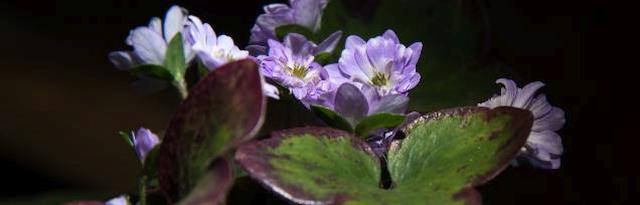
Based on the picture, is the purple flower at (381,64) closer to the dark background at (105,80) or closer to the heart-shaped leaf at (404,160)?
the heart-shaped leaf at (404,160)

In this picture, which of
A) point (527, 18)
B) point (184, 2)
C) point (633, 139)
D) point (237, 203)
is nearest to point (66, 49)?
point (184, 2)

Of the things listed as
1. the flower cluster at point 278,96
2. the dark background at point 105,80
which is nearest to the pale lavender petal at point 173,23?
the flower cluster at point 278,96

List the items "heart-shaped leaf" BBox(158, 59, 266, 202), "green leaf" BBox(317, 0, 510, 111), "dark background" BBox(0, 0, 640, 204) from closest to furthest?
1. "heart-shaped leaf" BBox(158, 59, 266, 202)
2. "green leaf" BBox(317, 0, 510, 111)
3. "dark background" BBox(0, 0, 640, 204)

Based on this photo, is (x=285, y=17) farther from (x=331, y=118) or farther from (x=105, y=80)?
(x=105, y=80)

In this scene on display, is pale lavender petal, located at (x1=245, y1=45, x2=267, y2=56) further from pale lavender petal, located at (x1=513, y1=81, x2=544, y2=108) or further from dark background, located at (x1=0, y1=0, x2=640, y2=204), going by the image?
dark background, located at (x1=0, y1=0, x2=640, y2=204)

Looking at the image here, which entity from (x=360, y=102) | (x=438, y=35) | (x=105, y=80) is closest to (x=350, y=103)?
(x=360, y=102)

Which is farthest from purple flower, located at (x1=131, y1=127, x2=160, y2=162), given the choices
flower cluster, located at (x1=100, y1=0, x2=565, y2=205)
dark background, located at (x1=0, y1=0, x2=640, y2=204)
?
dark background, located at (x1=0, y1=0, x2=640, y2=204)
